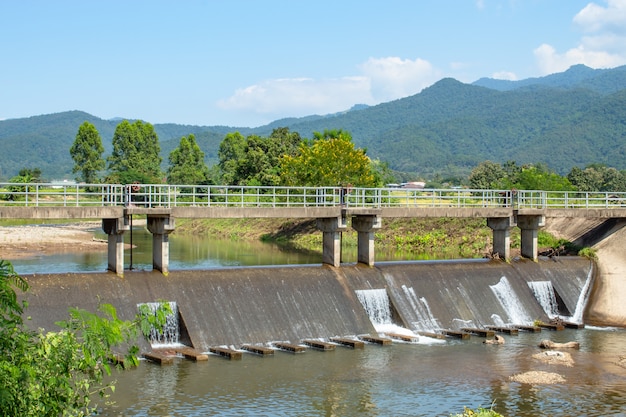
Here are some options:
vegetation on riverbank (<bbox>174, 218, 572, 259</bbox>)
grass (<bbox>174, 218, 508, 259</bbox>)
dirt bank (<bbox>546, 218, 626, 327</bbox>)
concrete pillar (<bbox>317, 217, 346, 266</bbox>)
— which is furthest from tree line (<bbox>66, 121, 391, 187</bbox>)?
concrete pillar (<bbox>317, 217, 346, 266</bbox>)

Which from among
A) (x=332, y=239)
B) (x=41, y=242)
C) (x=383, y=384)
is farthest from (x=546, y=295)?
(x=41, y=242)

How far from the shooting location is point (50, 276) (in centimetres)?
3438

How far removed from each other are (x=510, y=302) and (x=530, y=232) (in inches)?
287

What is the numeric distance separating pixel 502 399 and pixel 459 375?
10.1ft

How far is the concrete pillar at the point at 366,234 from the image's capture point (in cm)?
4341

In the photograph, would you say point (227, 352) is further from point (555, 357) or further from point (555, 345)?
point (555, 345)

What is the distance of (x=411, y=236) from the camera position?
3184 inches

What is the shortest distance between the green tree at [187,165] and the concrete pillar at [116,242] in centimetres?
10368

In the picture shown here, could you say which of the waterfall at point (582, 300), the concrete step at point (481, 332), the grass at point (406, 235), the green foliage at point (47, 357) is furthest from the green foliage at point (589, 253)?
the green foliage at point (47, 357)

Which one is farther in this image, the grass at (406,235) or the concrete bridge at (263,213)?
the grass at (406,235)

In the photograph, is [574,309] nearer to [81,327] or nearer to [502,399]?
[502,399]

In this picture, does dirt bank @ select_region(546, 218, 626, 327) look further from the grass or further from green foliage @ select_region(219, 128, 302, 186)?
green foliage @ select_region(219, 128, 302, 186)

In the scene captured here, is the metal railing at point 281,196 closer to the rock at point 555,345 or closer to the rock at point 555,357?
the rock at point 555,345

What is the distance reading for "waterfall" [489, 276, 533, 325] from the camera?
43125 millimetres
